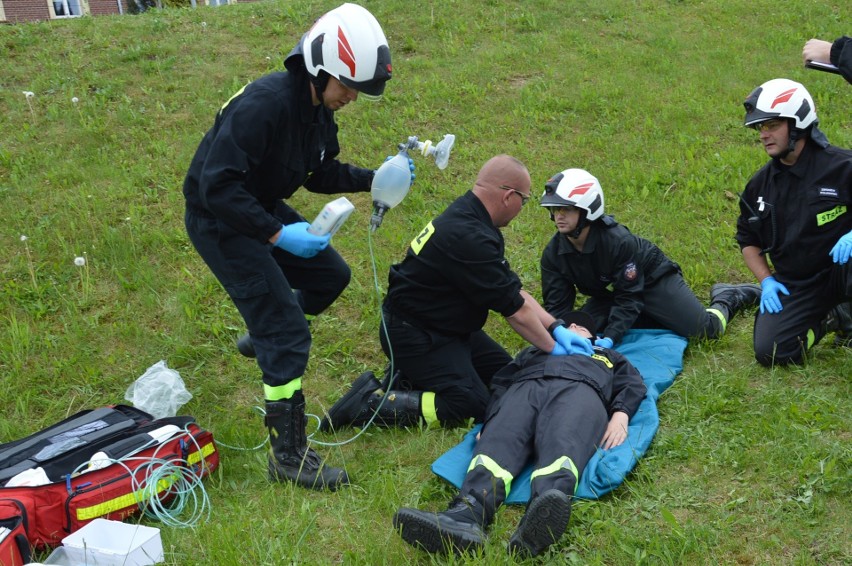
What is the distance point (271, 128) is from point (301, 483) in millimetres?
1833

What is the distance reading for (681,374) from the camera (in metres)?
5.04

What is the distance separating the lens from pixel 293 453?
13.3 feet

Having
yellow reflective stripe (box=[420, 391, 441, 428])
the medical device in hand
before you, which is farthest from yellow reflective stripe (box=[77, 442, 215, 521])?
the medical device in hand

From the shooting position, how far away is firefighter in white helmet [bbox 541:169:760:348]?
17.7 ft

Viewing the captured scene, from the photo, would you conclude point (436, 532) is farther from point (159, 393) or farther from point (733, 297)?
point (733, 297)

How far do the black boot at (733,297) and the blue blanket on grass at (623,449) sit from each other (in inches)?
28.5

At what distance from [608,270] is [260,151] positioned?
9.52ft

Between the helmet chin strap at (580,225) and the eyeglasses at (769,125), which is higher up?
the eyeglasses at (769,125)

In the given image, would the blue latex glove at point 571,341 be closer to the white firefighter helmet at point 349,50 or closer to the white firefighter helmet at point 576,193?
the white firefighter helmet at point 576,193

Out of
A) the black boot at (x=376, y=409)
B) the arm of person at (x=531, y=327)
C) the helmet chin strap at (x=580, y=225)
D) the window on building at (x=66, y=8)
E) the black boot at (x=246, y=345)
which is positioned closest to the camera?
the arm of person at (x=531, y=327)

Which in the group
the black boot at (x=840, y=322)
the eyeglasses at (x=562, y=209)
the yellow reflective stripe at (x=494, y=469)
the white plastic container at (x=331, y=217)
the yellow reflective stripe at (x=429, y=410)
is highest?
the white plastic container at (x=331, y=217)

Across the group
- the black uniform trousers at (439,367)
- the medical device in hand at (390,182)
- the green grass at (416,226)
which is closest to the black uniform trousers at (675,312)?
the green grass at (416,226)

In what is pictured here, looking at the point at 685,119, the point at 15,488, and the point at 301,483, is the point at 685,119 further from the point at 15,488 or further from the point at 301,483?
the point at 15,488

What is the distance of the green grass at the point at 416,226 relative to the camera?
3461mm
